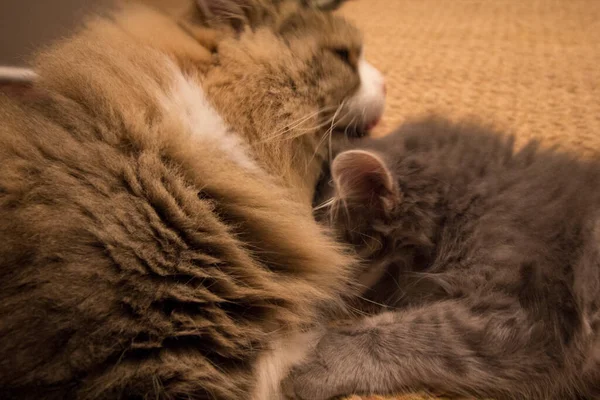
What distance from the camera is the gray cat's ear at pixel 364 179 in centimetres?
108

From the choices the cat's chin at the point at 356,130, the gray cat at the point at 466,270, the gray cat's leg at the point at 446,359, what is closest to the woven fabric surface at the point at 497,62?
the cat's chin at the point at 356,130

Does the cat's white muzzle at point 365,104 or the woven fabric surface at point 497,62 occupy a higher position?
the cat's white muzzle at point 365,104

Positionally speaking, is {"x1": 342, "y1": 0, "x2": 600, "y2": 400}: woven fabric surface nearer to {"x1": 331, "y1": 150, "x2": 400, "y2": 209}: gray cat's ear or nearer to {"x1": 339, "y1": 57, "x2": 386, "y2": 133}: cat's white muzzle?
{"x1": 339, "y1": 57, "x2": 386, "y2": 133}: cat's white muzzle

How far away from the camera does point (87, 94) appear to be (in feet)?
2.91

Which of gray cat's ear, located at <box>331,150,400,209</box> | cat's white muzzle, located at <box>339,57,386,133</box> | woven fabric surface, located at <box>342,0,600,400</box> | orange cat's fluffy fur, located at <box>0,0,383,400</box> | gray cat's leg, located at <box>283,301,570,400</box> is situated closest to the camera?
orange cat's fluffy fur, located at <box>0,0,383,400</box>

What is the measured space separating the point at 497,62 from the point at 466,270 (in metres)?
1.43

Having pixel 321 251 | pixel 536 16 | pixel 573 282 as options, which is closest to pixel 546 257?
pixel 573 282

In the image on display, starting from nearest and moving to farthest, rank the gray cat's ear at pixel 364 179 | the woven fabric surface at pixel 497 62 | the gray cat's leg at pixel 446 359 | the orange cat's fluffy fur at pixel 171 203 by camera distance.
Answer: the orange cat's fluffy fur at pixel 171 203
the gray cat's leg at pixel 446 359
the gray cat's ear at pixel 364 179
the woven fabric surface at pixel 497 62

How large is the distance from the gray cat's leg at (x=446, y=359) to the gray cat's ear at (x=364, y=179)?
0.95ft

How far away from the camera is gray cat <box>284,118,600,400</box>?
93 cm

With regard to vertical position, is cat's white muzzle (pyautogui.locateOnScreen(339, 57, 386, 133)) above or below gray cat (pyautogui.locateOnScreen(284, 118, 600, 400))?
above

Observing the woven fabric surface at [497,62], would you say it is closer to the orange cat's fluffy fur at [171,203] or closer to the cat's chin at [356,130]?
the cat's chin at [356,130]

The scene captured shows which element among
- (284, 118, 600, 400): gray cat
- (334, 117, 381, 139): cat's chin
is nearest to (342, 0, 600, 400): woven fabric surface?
(334, 117, 381, 139): cat's chin

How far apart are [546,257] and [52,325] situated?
935mm
